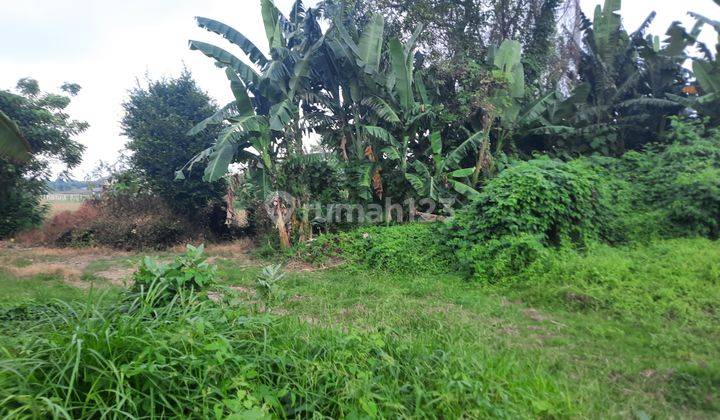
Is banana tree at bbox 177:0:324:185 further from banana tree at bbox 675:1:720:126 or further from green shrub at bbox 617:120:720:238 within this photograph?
banana tree at bbox 675:1:720:126

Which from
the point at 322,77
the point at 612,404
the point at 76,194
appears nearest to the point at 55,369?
the point at 612,404

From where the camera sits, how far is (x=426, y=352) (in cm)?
274

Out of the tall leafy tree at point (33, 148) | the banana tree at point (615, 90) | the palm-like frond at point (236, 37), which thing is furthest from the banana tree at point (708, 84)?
the tall leafy tree at point (33, 148)

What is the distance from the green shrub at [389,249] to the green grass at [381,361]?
255cm

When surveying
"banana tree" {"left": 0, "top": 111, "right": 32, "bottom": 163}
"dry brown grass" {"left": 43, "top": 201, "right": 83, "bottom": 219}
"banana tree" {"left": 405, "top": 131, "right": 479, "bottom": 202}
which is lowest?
"dry brown grass" {"left": 43, "top": 201, "right": 83, "bottom": 219}

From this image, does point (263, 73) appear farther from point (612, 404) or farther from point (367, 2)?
point (612, 404)

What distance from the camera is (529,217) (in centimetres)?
621

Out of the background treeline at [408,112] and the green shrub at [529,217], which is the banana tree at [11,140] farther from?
the green shrub at [529,217]

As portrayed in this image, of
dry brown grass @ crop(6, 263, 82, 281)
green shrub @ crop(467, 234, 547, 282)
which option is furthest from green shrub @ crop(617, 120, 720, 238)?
dry brown grass @ crop(6, 263, 82, 281)

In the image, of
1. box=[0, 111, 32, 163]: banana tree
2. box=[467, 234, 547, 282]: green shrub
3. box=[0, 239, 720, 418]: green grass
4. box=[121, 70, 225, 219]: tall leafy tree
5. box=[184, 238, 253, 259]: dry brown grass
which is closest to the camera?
box=[0, 239, 720, 418]: green grass

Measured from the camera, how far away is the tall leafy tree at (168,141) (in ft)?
37.2

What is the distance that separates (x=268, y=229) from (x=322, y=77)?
399 centimetres

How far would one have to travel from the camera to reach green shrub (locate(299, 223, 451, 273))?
7066 millimetres

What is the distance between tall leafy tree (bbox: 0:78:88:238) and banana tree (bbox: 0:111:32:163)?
5445mm
